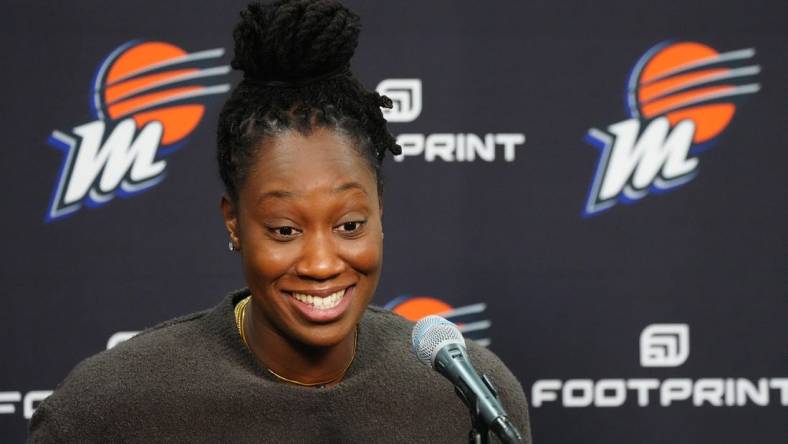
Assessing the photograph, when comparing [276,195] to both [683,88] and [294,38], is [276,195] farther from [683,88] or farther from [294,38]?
[683,88]

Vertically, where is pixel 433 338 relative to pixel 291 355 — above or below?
above

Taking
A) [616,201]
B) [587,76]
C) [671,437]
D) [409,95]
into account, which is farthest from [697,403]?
[409,95]

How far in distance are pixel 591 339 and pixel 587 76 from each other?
61 cm

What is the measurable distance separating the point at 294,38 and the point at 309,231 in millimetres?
258

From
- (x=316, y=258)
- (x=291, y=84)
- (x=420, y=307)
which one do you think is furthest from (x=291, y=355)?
(x=420, y=307)

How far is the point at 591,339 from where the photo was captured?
8.11 ft

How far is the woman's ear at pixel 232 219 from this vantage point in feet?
4.92

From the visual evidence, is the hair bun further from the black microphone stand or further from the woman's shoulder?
the black microphone stand

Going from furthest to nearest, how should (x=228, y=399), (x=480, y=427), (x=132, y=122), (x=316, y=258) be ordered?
(x=132, y=122) < (x=228, y=399) < (x=316, y=258) < (x=480, y=427)

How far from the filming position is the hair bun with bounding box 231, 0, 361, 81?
1.42 metres

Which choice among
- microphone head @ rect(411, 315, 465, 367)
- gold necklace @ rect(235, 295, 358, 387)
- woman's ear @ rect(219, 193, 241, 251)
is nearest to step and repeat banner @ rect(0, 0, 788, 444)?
gold necklace @ rect(235, 295, 358, 387)

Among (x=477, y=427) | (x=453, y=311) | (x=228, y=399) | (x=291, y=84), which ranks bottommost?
(x=453, y=311)

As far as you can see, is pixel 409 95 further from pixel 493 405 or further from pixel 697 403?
pixel 493 405

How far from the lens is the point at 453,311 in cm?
244
